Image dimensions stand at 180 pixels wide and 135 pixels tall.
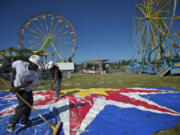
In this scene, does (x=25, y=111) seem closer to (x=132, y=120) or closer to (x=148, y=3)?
(x=132, y=120)

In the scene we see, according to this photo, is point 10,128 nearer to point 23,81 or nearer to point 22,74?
point 23,81

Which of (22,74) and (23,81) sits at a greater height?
(22,74)

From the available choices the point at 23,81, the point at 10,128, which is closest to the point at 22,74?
the point at 23,81

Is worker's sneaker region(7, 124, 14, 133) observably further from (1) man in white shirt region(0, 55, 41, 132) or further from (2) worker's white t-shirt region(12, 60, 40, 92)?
(2) worker's white t-shirt region(12, 60, 40, 92)

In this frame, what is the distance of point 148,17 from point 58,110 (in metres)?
17.4

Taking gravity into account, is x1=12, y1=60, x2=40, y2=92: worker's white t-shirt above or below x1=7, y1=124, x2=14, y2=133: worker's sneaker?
above

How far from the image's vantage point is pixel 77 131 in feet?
7.18

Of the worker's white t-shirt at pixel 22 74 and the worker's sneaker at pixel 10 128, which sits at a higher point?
the worker's white t-shirt at pixel 22 74

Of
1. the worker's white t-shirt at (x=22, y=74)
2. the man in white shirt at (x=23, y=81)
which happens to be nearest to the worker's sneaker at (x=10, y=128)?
the man in white shirt at (x=23, y=81)

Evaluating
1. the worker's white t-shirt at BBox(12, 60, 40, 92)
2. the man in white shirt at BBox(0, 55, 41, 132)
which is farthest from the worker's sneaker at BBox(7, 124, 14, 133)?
the worker's white t-shirt at BBox(12, 60, 40, 92)

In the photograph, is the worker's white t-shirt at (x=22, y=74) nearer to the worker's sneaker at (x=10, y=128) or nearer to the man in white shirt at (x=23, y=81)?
the man in white shirt at (x=23, y=81)

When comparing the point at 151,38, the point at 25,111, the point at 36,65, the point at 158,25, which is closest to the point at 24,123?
the point at 25,111

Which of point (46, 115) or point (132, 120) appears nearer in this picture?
point (132, 120)

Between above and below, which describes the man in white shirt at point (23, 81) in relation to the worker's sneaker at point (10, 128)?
above
